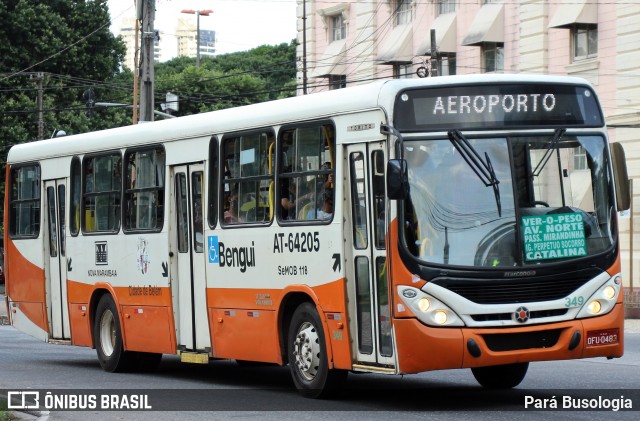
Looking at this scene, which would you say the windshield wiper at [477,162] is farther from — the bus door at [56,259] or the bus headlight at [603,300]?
the bus door at [56,259]

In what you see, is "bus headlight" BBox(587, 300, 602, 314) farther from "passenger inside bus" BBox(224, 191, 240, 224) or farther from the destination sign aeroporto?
"passenger inside bus" BBox(224, 191, 240, 224)

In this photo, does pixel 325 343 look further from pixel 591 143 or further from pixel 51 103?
pixel 51 103

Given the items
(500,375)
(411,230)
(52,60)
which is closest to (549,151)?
(411,230)

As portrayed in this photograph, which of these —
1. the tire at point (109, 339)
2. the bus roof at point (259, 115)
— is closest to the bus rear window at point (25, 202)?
the bus roof at point (259, 115)

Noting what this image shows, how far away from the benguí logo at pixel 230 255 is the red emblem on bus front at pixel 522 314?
3613mm

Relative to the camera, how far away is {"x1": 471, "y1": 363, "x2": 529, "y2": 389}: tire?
48.8ft

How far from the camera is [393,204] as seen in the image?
1288 cm

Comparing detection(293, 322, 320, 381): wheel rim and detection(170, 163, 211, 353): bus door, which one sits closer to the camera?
detection(293, 322, 320, 381): wheel rim

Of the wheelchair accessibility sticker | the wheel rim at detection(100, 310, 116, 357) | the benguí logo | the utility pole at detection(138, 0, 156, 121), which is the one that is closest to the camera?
the benguí logo

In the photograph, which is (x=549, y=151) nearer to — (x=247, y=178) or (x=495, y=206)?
(x=495, y=206)

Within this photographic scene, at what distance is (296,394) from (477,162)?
11.6 ft

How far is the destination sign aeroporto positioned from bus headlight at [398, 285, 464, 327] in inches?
60.6

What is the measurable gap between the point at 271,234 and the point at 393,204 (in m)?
2.47

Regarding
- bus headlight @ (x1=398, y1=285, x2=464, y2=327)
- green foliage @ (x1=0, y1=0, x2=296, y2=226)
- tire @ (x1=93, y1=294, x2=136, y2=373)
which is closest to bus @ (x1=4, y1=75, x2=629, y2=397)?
bus headlight @ (x1=398, y1=285, x2=464, y2=327)
